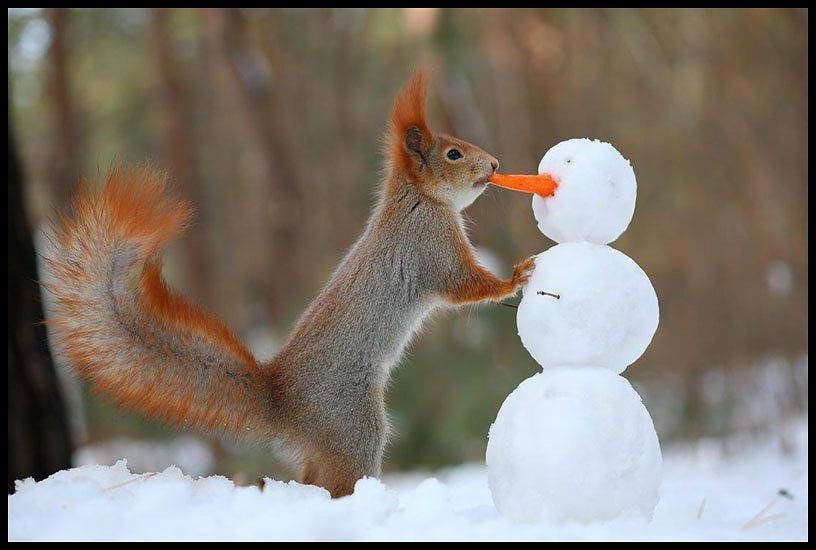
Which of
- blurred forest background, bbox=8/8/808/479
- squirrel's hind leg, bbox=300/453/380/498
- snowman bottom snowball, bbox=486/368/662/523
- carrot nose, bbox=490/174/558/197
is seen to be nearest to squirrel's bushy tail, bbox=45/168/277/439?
squirrel's hind leg, bbox=300/453/380/498

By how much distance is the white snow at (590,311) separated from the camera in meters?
1.64

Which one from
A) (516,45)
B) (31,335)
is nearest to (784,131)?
(516,45)

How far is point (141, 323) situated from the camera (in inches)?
69.5

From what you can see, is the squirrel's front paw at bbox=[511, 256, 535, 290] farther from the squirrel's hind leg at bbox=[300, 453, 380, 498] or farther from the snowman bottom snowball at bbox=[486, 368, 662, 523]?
the squirrel's hind leg at bbox=[300, 453, 380, 498]

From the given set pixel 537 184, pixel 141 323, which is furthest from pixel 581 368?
pixel 141 323

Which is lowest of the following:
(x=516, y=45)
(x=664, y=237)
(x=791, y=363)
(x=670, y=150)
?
(x=791, y=363)

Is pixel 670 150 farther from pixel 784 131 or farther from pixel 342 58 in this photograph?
pixel 342 58

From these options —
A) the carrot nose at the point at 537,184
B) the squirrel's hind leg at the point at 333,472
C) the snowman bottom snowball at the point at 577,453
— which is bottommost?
the squirrel's hind leg at the point at 333,472

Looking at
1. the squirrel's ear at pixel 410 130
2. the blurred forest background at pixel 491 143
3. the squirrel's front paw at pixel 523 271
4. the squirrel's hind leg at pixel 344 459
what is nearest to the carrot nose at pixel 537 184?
the squirrel's front paw at pixel 523 271

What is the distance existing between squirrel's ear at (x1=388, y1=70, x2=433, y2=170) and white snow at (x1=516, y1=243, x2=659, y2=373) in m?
0.55

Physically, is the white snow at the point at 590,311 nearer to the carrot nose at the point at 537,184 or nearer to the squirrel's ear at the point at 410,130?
the carrot nose at the point at 537,184

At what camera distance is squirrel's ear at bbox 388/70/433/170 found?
2.06 meters

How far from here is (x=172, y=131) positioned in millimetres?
7043

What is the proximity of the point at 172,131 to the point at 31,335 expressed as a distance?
454 centimetres
